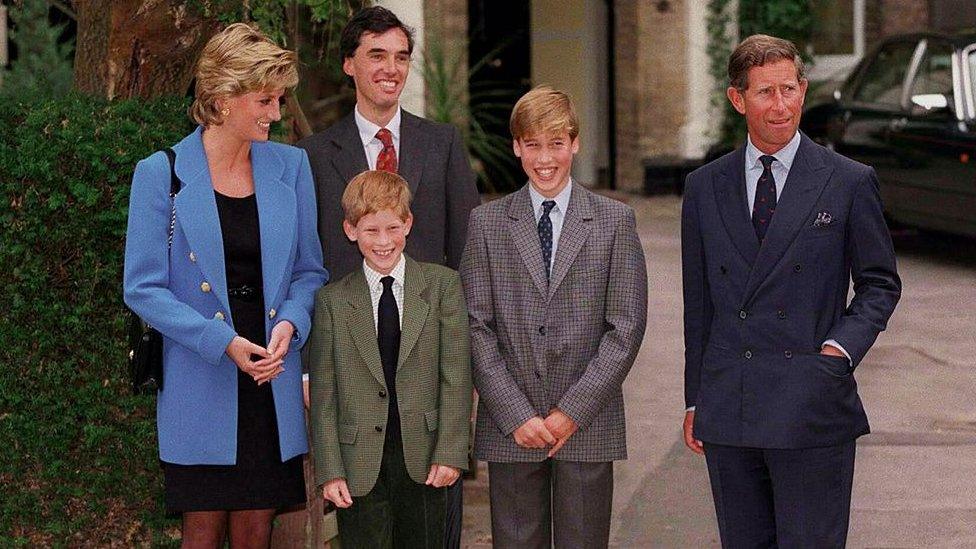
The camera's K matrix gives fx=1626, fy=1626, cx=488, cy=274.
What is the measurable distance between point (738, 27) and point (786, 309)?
14.0 metres

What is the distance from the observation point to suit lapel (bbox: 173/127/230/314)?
171 inches

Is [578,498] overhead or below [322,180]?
below

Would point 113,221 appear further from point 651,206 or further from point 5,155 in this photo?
point 651,206

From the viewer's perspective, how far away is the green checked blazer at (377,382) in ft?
14.5

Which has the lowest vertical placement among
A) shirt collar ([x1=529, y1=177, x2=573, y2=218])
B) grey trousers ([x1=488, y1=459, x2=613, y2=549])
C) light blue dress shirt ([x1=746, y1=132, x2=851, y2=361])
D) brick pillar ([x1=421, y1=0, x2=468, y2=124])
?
grey trousers ([x1=488, y1=459, x2=613, y2=549])

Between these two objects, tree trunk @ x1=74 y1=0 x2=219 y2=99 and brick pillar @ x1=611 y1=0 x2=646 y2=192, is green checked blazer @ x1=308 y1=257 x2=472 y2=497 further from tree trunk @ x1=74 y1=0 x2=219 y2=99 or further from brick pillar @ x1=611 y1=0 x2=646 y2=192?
brick pillar @ x1=611 y1=0 x2=646 y2=192

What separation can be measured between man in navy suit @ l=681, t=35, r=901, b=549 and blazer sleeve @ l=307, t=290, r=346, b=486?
0.99m

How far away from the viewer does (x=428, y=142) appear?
4.98 m

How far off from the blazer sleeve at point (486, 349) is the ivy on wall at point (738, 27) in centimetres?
1251

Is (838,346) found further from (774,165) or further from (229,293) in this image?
(229,293)

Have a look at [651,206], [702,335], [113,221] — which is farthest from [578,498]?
[651,206]

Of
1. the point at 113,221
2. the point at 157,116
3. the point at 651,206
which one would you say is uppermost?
the point at 157,116

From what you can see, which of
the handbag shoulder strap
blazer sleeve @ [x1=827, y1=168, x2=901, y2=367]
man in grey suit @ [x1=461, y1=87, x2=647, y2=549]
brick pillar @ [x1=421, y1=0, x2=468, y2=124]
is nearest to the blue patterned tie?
man in grey suit @ [x1=461, y1=87, x2=647, y2=549]

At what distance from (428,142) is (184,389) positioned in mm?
1112
